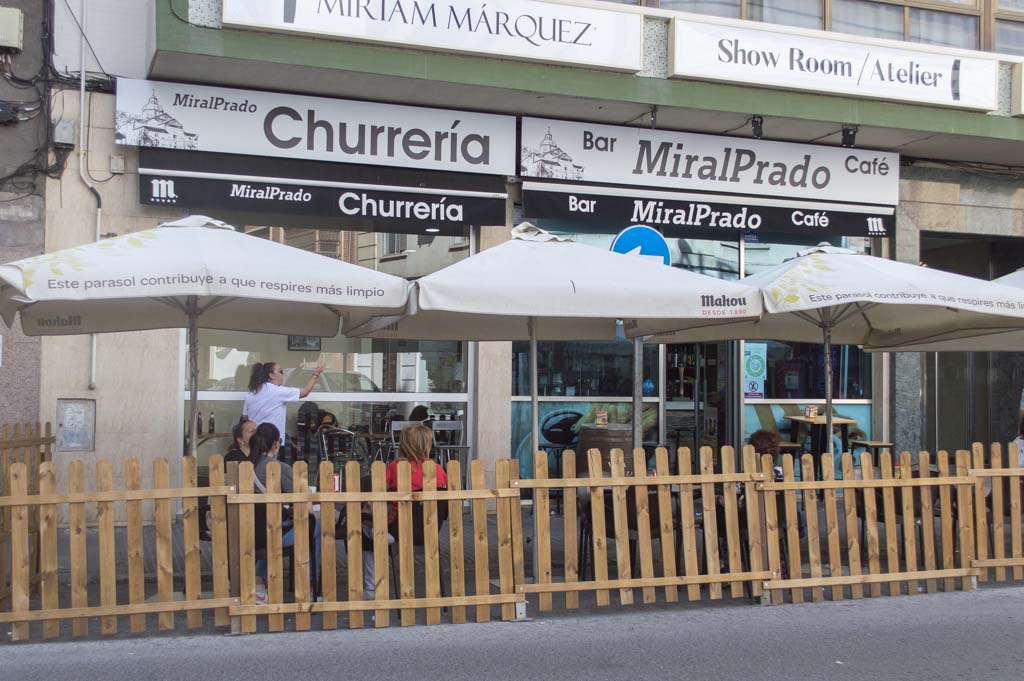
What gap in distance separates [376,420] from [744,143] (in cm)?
576

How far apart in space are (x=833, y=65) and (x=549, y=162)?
3.65 metres

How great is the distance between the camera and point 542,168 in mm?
11938

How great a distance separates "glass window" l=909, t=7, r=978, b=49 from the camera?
535 inches

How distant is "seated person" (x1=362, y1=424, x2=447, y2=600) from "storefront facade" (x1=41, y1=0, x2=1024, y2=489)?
14.3 feet

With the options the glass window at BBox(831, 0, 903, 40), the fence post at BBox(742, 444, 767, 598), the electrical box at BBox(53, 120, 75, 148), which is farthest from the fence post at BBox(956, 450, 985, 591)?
the electrical box at BBox(53, 120, 75, 148)

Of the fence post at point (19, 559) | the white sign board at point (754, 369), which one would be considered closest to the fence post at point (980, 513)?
the white sign board at point (754, 369)

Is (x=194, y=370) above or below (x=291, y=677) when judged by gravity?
above

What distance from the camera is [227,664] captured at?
5879mm

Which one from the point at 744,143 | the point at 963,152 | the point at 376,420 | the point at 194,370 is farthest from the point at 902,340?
the point at 194,370

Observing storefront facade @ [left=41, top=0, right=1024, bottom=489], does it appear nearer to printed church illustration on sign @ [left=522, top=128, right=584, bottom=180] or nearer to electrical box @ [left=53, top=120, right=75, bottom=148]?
printed church illustration on sign @ [left=522, top=128, right=584, bottom=180]

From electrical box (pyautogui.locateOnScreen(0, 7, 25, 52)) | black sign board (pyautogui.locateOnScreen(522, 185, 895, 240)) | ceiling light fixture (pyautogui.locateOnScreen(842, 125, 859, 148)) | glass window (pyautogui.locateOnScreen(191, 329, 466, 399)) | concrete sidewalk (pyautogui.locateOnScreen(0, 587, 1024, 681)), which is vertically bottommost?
concrete sidewalk (pyautogui.locateOnScreen(0, 587, 1024, 681))

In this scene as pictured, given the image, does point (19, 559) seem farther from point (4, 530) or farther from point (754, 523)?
point (754, 523)

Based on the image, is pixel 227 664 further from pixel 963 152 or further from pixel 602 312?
pixel 963 152

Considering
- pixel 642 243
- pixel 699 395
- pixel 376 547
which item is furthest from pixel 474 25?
pixel 376 547
